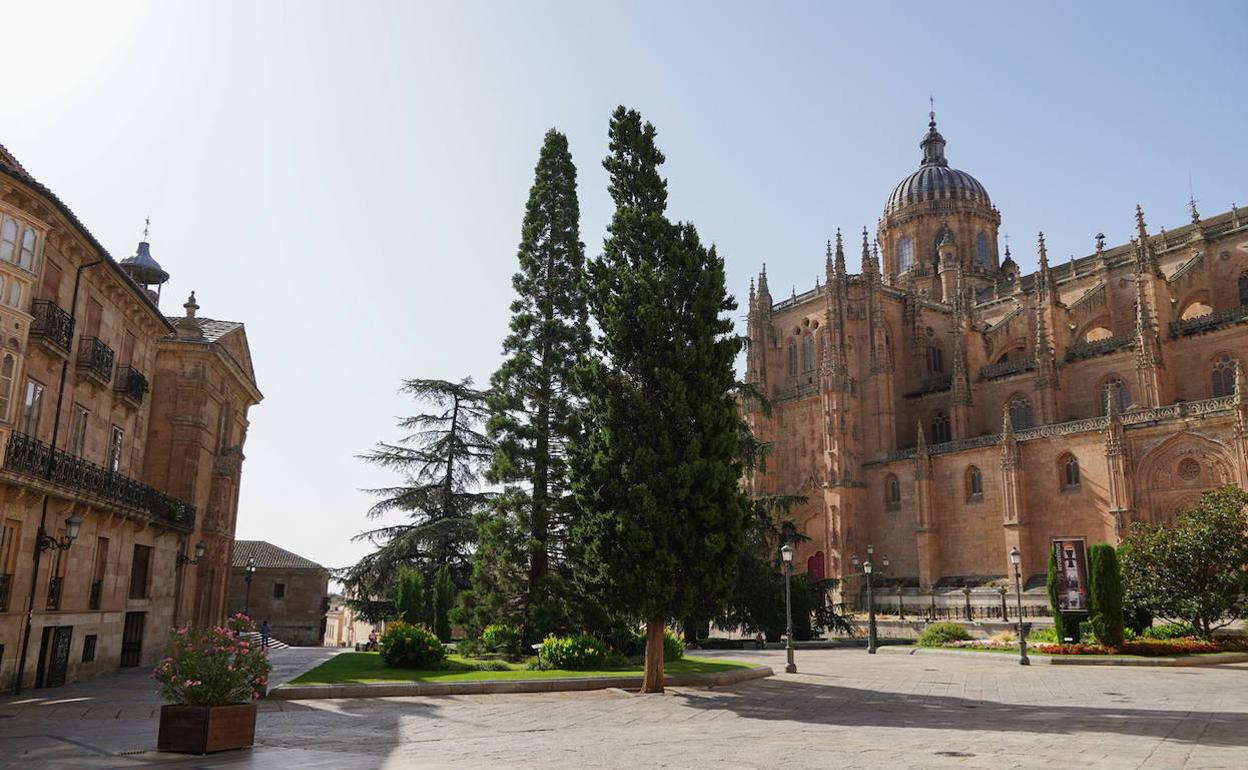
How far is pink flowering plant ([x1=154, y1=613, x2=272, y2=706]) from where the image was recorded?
10969 mm

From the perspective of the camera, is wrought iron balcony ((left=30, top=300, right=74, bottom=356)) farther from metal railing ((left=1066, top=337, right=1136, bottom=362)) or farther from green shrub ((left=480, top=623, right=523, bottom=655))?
metal railing ((left=1066, top=337, right=1136, bottom=362))

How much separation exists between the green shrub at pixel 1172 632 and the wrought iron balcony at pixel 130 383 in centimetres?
3131

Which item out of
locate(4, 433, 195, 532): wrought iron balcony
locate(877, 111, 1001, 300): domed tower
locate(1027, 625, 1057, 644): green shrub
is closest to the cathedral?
locate(877, 111, 1001, 300): domed tower

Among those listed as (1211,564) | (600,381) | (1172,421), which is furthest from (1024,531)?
(600,381)

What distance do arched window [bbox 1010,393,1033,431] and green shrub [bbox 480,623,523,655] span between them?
36294mm

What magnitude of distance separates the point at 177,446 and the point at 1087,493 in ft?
131

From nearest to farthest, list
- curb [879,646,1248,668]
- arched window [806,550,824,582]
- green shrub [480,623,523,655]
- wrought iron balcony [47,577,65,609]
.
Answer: wrought iron balcony [47,577,65,609] < green shrub [480,623,523,655] < curb [879,646,1248,668] < arched window [806,550,824,582]

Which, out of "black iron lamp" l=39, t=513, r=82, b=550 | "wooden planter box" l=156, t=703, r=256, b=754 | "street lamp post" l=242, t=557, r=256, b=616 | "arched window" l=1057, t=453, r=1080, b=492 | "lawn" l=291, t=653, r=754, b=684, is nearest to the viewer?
"wooden planter box" l=156, t=703, r=256, b=754

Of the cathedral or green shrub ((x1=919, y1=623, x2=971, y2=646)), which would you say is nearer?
green shrub ((x1=919, y1=623, x2=971, y2=646))

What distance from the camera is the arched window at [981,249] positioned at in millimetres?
72000

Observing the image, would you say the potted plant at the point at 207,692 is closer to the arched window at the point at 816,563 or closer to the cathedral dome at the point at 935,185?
the arched window at the point at 816,563

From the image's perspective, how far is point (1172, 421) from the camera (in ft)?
135

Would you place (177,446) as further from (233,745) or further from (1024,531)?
(1024,531)

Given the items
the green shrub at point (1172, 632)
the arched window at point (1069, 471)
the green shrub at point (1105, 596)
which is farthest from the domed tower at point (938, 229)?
the green shrub at point (1105, 596)
